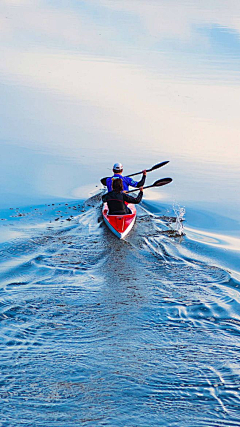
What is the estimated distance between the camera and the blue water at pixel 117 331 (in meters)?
5.12

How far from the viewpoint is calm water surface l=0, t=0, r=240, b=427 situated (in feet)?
17.5

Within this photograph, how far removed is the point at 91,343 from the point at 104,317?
32.2 inches

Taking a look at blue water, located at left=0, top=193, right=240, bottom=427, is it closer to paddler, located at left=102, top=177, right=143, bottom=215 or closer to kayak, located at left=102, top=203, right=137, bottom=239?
kayak, located at left=102, top=203, right=137, bottom=239

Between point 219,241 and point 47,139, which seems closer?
point 219,241

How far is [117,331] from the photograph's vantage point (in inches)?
264

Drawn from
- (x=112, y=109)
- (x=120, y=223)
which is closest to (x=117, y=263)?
(x=120, y=223)

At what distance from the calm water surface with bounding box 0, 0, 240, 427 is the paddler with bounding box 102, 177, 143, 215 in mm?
534

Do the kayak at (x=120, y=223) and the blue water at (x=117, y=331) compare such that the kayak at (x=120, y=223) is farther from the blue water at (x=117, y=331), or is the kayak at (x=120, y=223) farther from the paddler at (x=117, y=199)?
the blue water at (x=117, y=331)

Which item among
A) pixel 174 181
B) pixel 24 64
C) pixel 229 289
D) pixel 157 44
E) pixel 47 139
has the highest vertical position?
pixel 157 44

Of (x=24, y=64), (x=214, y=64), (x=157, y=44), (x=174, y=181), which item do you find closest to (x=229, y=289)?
(x=174, y=181)

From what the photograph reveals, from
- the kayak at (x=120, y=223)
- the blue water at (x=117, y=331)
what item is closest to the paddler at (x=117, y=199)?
the kayak at (x=120, y=223)

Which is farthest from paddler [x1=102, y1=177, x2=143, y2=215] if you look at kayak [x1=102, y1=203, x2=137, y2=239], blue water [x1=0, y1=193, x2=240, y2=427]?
blue water [x1=0, y1=193, x2=240, y2=427]

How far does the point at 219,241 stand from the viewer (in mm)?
11695

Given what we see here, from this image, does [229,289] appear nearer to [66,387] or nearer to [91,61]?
[66,387]
